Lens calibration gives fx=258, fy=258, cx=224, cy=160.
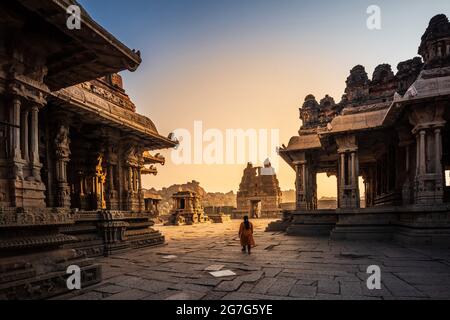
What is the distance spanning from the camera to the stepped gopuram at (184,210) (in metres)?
27.9

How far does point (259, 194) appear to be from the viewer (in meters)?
40.6

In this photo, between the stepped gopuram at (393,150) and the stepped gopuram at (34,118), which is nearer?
the stepped gopuram at (34,118)

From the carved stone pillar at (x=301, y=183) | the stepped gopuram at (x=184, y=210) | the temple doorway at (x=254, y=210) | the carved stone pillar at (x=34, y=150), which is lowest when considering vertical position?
the temple doorway at (x=254, y=210)

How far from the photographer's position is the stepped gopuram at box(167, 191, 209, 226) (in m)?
27.9

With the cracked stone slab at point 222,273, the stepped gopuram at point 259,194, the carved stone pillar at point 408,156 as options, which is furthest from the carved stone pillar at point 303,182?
the stepped gopuram at point 259,194

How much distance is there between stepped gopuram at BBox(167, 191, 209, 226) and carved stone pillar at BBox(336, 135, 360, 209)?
20.0 meters

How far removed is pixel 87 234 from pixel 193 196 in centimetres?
2210

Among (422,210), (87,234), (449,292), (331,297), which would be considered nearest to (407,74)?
(422,210)

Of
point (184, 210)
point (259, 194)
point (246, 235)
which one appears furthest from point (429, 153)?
point (259, 194)

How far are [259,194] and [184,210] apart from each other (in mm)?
15435

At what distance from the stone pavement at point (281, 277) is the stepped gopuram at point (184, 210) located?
21453mm

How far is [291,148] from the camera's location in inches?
599

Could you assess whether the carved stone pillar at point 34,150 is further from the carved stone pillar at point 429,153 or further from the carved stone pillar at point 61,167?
the carved stone pillar at point 429,153

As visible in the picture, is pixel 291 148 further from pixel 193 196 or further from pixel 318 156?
pixel 193 196
